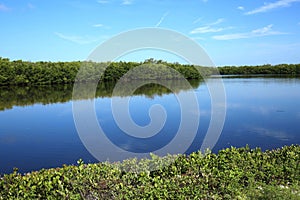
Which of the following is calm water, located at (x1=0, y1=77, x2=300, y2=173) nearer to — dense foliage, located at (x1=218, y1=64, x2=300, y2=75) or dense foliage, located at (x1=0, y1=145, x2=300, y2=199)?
dense foliage, located at (x1=0, y1=145, x2=300, y2=199)

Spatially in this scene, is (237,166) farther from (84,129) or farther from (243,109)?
(243,109)

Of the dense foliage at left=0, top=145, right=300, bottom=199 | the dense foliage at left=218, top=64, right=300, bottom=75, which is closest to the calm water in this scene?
the dense foliage at left=0, top=145, right=300, bottom=199

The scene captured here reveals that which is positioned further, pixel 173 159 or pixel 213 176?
pixel 173 159

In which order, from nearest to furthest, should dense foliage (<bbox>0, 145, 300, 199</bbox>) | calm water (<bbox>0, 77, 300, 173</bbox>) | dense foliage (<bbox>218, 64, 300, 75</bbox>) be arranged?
dense foliage (<bbox>0, 145, 300, 199</bbox>) < calm water (<bbox>0, 77, 300, 173</bbox>) < dense foliage (<bbox>218, 64, 300, 75</bbox>)

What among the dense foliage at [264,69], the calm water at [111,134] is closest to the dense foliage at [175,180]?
the calm water at [111,134]

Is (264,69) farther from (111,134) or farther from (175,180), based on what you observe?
(175,180)

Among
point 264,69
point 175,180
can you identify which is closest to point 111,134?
point 175,180

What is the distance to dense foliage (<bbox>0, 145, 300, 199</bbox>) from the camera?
359 centimetres

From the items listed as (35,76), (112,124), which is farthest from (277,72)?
(112,124)

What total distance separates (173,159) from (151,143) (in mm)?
5780

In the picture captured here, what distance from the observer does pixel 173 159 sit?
441cm

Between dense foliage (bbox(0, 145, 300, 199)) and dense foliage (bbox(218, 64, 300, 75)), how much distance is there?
64.3 metres

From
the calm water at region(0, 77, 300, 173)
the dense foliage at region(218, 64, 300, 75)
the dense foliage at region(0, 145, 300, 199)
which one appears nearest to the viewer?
the dense foliage at region(0, 145, 300, 199)

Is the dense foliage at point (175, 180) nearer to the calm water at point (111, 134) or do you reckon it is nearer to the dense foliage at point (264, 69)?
the calm water at point (111, 134)
